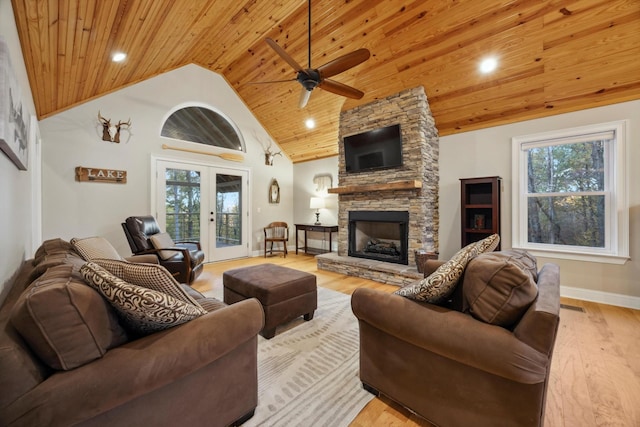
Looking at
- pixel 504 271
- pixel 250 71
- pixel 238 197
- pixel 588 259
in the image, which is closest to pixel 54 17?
pixel 250 71

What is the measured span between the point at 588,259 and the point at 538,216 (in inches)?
27.8

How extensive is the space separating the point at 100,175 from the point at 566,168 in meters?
6.59

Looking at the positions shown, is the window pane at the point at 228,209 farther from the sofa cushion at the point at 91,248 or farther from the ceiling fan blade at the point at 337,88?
the sofa cushion at the point at 91,248

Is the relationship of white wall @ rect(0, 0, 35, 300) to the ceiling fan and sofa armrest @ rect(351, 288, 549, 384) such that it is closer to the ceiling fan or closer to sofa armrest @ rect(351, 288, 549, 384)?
the ceiling fan

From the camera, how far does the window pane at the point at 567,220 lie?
10.5ft

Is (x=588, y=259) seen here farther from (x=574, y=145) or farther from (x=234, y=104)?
(x=234, y=104)

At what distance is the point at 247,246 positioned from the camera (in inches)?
233

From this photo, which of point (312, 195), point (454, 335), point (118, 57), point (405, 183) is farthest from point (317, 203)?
A: point (454, 335)

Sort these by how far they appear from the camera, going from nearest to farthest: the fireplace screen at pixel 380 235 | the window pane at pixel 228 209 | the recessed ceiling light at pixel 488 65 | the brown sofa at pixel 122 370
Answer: the brown sofa at pixel 122 370 → the recessed ceiling light at pixel 488 65 → the fireplace screen at pixel 380 235 → the window pane at pixel 228 209

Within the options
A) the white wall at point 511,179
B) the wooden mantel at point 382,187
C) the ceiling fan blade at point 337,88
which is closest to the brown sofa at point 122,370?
the ceiling fan blade at point 337,88

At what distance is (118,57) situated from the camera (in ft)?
10.2

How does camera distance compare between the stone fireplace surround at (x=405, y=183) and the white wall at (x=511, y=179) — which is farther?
the stone fireplace surround at (x=405, y=183)

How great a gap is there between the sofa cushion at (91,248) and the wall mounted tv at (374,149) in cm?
365

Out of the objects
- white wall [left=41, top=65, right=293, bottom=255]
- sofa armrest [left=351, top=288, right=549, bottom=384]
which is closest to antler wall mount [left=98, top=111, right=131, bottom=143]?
white wall [left=41, top=65, right=293, bottom=255]
